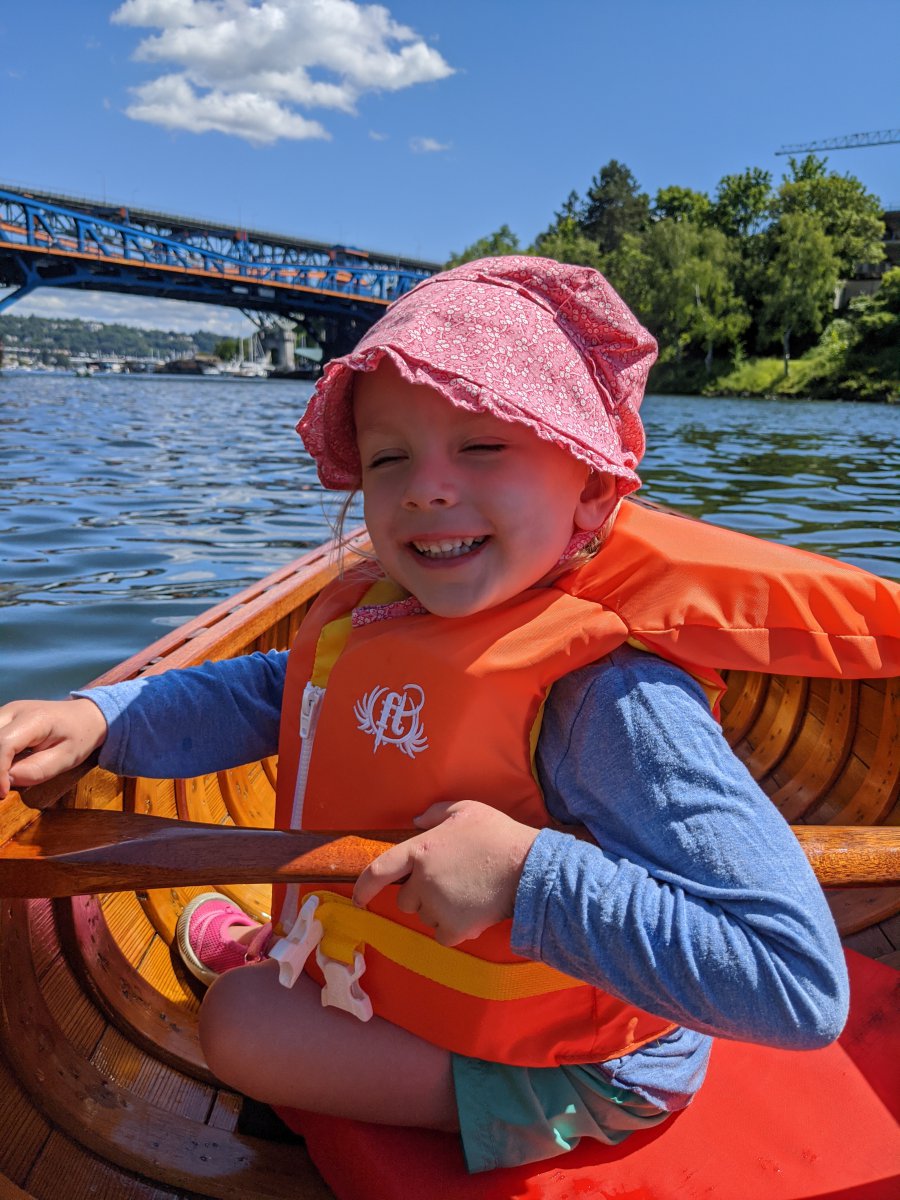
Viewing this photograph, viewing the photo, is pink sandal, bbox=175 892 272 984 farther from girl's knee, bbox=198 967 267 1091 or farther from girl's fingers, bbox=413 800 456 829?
girl's fingers, bbox=413 800 456 829

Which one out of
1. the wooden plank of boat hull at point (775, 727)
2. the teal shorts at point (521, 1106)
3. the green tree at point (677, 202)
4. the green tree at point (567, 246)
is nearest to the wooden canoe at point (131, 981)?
the teal shorts at point (521, 1106)

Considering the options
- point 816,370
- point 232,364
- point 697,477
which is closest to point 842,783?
point 697,477

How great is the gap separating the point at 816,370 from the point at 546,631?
49112 millimetres

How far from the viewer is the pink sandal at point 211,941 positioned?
1947 mm

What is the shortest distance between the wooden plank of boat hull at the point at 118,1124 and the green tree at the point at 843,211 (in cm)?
6285

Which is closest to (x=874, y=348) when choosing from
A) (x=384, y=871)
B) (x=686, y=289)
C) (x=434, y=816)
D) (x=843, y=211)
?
(x=686, y=289)

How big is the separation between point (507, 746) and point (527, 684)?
10cm

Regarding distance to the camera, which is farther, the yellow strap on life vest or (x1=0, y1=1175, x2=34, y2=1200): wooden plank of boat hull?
the yellow strap on life vest

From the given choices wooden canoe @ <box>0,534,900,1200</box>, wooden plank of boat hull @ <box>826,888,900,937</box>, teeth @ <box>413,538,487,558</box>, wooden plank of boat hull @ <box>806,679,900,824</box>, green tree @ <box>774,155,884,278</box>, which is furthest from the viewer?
green tree @ <box>774,155,884,278</box>

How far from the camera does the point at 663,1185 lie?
1.40m

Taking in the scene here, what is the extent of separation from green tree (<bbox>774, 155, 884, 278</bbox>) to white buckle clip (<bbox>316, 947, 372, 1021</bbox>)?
206 feet

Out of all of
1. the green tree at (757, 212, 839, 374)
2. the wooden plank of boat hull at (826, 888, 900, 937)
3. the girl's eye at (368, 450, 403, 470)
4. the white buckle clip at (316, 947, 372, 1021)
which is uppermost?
the green tree at (757, 212, 839, 374)

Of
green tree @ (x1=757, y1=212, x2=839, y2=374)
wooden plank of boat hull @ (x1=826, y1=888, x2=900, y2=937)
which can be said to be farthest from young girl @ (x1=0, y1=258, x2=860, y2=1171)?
green tree @ (x1=757, y1=212, x2=839, y2=374)

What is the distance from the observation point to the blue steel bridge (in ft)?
153
